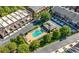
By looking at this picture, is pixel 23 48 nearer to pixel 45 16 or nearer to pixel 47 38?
pixel 47 38

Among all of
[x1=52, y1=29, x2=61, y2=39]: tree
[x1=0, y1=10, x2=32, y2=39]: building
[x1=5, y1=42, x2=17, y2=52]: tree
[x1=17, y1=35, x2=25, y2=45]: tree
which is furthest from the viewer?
[x1=52, y1=29, x2=61, y2=39]: tree

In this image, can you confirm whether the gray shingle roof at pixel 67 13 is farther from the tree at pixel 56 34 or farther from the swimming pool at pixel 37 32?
the swimming pool at pixel 37 32

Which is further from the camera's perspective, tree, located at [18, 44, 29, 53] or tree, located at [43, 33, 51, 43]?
tree, located at [43, 33, 51, 43]

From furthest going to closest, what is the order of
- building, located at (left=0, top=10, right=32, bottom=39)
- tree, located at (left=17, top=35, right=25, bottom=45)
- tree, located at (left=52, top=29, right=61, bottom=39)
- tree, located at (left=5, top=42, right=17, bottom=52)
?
tree, located at (left=52, top=29, right=61, bottom=39) → building, located at (left=0, top=10, right=32, bottom=39) → tree, located at (left=17, top=35, right=25, bottom=45) → tree, located at (left=5, top=42, right=17, bottom=52)

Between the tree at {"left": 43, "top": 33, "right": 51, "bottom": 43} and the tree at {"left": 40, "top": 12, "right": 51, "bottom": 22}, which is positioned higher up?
the tree at {"left": 40, "top": 12, "right": 51, "bottom": 22}

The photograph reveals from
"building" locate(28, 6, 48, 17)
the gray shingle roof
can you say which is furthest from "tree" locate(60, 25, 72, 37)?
"building" locate(28, 6, 48, 17)

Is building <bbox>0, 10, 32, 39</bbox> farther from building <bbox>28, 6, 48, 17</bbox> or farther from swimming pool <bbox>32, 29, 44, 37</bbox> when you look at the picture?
swimming pool <bbox>32, 29, 44, 37</bbox>

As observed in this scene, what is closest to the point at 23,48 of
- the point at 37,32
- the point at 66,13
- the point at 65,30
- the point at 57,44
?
the point at 37,32

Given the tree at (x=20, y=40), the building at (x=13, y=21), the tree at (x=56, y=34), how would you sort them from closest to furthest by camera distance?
the tree at (x=20, y=40)
the building at (x=13, y=21)
the tree at (x=56, y=34)

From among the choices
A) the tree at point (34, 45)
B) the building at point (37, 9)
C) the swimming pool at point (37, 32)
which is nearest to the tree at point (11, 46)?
the tree at point (34, 45)
